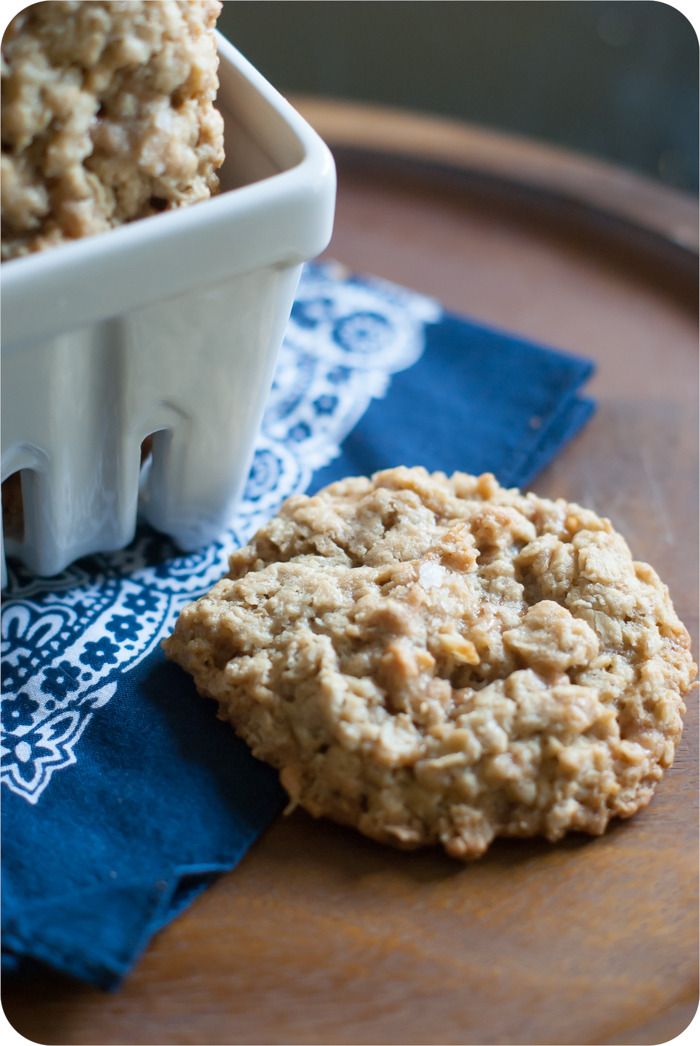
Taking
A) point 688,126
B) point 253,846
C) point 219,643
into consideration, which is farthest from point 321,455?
point 688,126

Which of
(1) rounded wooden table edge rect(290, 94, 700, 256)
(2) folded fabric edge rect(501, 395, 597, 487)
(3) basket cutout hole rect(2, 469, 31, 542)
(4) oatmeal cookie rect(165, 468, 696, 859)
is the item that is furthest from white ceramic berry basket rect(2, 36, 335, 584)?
(1) rounded wooden table edge rect(290, 94, 700, 256)

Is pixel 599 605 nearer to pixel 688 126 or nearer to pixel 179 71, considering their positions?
pixel 179 71

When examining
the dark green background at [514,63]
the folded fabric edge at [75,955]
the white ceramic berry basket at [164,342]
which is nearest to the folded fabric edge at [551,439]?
the white ceramic berry basket at [164,342]

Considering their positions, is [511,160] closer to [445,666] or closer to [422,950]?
[445,666]

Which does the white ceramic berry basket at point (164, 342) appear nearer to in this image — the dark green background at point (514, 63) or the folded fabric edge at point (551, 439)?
the folded fabric edge at point (551, 439)

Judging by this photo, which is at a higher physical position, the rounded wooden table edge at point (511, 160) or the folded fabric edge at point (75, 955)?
the rounded wooden table edge at point (511, 160)

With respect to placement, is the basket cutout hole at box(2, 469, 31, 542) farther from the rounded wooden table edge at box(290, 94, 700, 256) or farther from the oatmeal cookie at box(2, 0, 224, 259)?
the rounded wooden table edge at box(290, 94, 700, 256)
